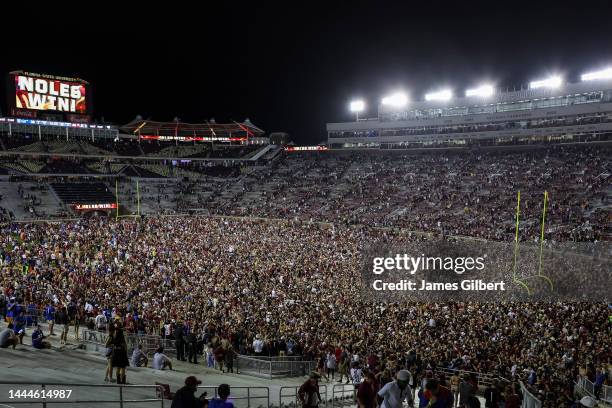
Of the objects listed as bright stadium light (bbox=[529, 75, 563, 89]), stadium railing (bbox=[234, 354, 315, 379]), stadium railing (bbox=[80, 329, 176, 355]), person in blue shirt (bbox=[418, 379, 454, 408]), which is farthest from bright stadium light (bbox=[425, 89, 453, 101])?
person in blue shirt (bbox=[418, 379, 454, 408])

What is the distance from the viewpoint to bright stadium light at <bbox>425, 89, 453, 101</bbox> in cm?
6109

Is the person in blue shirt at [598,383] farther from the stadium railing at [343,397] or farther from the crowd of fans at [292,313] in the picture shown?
the stadium railing at [343,397]

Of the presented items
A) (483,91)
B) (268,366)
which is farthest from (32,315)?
(483,91)

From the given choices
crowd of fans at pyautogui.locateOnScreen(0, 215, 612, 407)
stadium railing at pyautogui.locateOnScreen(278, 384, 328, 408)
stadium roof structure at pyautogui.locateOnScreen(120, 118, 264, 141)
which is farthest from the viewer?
stadium roof structure at pyautogui.locateOnScreen(120, 118, 264, 141)

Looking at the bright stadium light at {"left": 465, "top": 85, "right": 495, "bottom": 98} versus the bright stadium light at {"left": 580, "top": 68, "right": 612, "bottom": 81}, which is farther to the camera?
the bright stadium light at {"left": 465, "top": 85, "right": 495, "bottom": 98}

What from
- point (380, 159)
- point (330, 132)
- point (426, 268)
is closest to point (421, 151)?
point (380, 159)

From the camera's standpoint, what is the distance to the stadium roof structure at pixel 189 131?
7244 cm

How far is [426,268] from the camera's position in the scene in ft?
71.2

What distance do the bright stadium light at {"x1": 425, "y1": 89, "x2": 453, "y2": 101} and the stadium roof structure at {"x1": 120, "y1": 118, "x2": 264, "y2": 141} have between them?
93.3ft

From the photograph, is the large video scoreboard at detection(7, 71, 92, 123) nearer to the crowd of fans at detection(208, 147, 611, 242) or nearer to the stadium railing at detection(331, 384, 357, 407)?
the crowd of fans at detection(208, 147, 611, 242)

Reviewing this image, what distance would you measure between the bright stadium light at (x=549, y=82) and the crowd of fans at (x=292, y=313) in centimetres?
3602

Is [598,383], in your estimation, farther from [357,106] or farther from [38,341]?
[357,106]

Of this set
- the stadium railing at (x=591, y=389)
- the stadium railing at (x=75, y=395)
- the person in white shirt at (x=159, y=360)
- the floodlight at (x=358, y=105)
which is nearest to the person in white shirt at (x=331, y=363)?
the person in white shirt at (x=159, y=360)

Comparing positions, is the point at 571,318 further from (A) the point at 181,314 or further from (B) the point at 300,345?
(A) the point at 181,314
